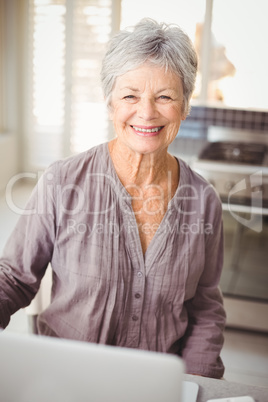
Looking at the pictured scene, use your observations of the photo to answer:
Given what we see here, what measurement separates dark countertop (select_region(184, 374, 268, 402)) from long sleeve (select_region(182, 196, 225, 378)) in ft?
0.71

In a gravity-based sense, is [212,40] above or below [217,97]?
above

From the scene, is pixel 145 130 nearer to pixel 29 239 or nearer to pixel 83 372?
pixel 29 239

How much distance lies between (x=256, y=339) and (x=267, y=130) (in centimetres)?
187

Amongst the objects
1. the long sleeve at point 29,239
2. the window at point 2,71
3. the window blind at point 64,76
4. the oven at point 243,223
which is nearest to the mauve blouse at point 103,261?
the long sleeve at point 29,239

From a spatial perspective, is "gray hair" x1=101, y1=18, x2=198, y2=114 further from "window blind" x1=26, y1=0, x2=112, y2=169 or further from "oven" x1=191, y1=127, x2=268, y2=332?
"window blind" x1=26, y1=0, x2=112, y2=169

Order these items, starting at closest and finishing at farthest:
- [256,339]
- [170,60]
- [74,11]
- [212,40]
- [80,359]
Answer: [80,359], [170,60], [256,339], [212,40], [74,11]

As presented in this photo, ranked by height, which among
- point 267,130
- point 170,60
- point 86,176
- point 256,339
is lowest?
point 256,339

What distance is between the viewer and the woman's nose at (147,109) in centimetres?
91

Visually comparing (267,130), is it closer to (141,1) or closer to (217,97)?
(217,97)

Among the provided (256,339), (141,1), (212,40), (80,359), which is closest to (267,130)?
(212,40)

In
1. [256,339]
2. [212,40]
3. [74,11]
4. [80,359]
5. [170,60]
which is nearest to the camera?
[80,359]

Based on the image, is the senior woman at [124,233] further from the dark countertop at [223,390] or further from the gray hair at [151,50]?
the dark countertop at [223,390]

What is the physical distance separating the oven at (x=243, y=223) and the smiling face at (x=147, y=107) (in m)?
1.30

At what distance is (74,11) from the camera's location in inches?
160
